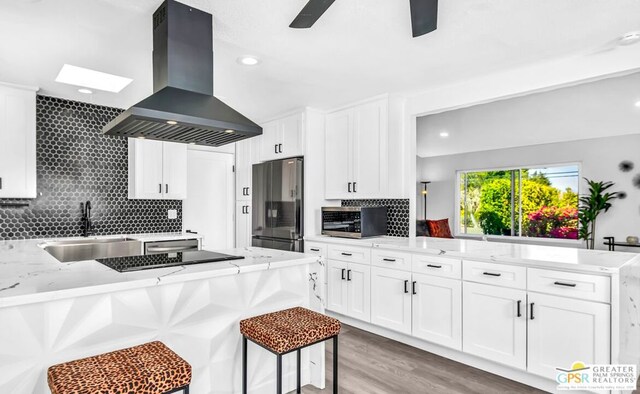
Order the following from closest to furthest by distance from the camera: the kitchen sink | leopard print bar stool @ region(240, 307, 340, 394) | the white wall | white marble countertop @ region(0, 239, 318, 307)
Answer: white marble countertop @ region(0, 239, 318, 307), leopard print bar stool @ region(240, 307, 340, 394), the kitchen sink, the white wall

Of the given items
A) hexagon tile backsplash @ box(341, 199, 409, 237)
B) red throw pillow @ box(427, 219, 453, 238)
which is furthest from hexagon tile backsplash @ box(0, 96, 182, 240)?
red throw pillow @ box(427, 219, 453, 238)

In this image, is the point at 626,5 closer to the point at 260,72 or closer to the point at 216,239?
the point at 260,72

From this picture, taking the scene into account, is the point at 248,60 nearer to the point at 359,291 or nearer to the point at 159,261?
the point at 159,261

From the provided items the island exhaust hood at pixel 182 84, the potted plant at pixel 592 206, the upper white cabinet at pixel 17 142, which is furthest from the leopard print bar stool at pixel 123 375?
the potted plant at pixel 592 206

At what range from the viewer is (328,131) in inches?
170

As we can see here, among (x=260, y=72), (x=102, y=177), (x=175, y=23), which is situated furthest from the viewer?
(x=102, y=177)

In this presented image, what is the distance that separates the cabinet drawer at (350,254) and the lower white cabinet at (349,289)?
1.7 inches

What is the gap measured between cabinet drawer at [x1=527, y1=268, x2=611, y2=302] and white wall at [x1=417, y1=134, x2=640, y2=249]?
4557 millimetres

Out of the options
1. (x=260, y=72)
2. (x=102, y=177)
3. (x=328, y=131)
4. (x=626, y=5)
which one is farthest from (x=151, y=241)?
(x=626, y=5)

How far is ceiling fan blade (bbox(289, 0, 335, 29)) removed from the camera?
170 cm

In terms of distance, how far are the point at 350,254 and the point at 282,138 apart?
1.73 m

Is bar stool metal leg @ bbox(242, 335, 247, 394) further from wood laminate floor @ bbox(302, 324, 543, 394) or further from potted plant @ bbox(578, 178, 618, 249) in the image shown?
potted plant @ bbox(578, 178, 618, 249)

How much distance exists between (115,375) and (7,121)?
3.13 metres

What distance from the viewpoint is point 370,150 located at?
12.7ft
